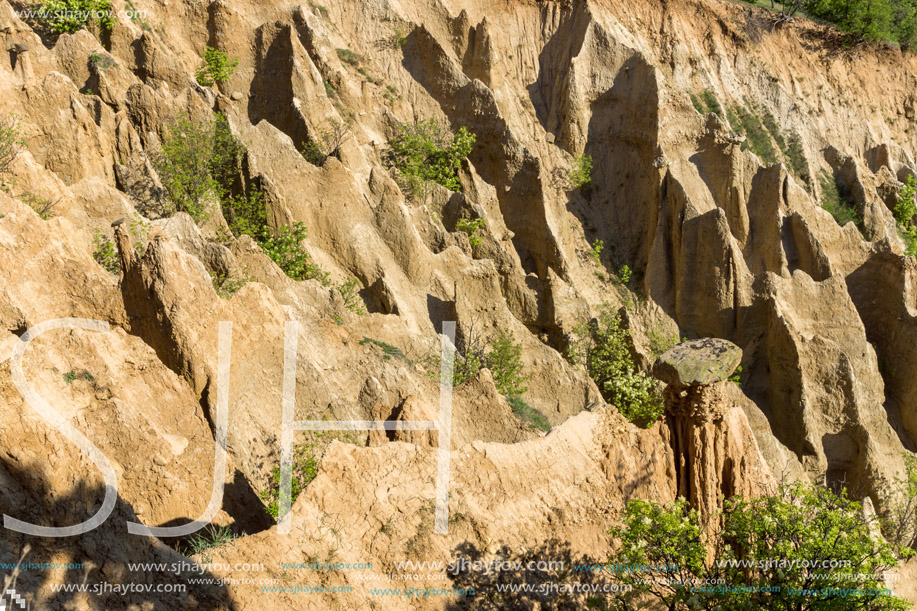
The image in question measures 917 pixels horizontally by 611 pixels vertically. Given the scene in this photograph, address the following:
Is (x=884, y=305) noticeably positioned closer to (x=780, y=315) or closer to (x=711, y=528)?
(x=780, y=315)

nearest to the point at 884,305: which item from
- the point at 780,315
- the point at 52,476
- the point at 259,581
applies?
the point at 780,315

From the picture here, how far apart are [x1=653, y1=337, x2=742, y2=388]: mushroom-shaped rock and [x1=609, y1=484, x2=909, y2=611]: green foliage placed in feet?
7.81

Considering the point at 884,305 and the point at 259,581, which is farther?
the point at 884,305

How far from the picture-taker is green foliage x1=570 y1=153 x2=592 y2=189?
30938mm

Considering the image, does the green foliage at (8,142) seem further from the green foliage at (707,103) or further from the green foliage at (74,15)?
the green foliage at (707,103)

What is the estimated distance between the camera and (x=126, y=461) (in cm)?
964

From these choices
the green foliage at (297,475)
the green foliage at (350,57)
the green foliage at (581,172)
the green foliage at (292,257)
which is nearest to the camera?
the green foliage at (297,475)

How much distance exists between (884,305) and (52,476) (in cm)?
2645

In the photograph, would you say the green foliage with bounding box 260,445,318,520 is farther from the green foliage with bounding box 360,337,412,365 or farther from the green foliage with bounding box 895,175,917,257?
the green foliage with bounding box 895,175,917,257

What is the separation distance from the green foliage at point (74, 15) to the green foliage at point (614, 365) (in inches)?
749

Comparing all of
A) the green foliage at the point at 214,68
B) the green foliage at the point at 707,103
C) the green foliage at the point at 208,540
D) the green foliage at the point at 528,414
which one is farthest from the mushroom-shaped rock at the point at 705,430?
the green foliage at the point at 707,103

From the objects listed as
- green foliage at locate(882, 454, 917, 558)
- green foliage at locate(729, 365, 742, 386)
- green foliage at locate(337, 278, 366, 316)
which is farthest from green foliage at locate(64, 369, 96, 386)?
green foliage at locate(729, 365, 742, 386)

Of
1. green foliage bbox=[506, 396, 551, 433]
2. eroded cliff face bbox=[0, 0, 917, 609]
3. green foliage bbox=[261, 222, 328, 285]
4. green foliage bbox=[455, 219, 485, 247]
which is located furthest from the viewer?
green foliage bbox=[455, 219, 485, 247]

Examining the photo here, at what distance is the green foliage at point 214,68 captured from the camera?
2566 cm
